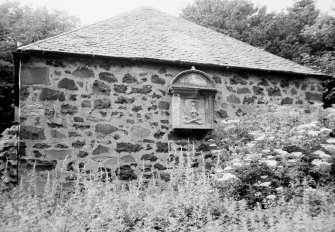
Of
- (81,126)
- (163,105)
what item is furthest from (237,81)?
(81,126)

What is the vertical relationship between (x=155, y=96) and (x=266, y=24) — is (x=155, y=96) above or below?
below

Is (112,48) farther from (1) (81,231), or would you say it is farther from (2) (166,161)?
(1) (81,231)

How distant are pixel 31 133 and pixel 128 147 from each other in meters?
1.86

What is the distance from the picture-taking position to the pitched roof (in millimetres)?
7090

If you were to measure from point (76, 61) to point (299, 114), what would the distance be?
457cm

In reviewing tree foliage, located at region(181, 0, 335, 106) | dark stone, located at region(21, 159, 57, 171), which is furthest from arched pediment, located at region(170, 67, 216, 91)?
tree foliage, located at region(181, 0, 335, 106)

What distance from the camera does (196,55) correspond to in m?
7.82

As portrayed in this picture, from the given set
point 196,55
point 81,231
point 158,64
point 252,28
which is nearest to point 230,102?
point 196,55

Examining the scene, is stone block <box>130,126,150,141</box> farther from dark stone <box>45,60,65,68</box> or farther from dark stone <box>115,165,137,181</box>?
dark stone <box>45,60,65,68</box>

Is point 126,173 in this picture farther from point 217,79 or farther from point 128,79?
point 217,79

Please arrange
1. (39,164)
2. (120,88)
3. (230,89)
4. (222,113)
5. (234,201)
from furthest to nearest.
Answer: (230,89), (222,113), (120,88), (39,164), (234,201)

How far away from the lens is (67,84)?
6.75m

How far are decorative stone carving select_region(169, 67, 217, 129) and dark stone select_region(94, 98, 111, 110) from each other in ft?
4.34

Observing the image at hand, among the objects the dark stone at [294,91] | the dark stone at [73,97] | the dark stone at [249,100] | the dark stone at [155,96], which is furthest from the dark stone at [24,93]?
the dark stone at [294,91]
